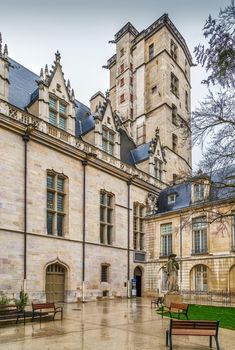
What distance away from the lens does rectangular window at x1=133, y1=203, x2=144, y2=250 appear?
3112cm

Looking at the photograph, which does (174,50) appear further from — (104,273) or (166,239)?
(104,273)

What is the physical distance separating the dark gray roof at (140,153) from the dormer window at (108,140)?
5654 millimetres

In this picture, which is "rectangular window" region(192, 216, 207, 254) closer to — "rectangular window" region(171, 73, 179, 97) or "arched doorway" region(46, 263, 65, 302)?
"arched doorway" region(46, 263, 65, 302)

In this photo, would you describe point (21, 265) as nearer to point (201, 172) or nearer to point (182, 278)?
point (201, 172)

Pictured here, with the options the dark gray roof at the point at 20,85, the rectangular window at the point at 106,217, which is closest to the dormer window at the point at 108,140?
the rectangular window at the point at 106,217

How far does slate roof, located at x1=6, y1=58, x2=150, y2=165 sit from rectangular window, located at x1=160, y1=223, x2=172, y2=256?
7039mm

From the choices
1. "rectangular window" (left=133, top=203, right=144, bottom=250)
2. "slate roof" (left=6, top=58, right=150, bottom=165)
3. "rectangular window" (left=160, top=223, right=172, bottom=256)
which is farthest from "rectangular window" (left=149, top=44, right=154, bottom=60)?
"rectangular window" (left=160, top=223, right=172, bottom=256)

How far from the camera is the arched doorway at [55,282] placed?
22109 millimetres

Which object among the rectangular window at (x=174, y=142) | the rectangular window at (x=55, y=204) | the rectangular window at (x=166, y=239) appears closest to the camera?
the rectangular window at (x=55, y=204)

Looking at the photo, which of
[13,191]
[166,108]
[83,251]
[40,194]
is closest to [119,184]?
[83,251]

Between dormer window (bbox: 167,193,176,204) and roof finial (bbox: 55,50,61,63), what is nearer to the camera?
roof finial (bbox: 55,50,61,63)

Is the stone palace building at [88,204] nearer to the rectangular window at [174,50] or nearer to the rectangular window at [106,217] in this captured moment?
the rectangular window at [106,217]

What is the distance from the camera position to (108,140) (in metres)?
29.4

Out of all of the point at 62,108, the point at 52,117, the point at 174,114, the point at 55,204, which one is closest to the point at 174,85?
the point at 174,114
